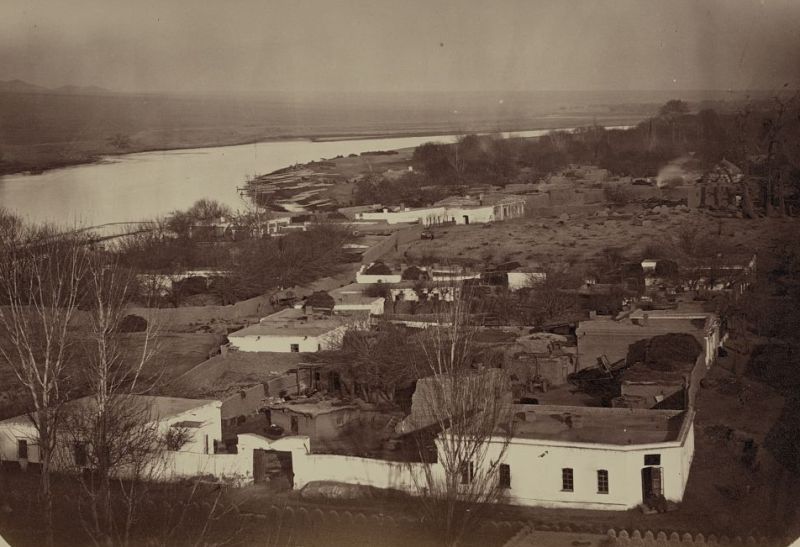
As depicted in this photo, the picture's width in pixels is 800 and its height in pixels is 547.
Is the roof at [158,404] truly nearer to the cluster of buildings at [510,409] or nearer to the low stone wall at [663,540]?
the cluster of buildings at [510,409]

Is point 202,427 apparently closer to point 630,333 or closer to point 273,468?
point 273,468

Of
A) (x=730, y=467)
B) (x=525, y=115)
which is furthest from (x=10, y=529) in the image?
(x=525, y=115)

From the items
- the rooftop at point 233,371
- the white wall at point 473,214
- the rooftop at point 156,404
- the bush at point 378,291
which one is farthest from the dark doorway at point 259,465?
the white wall at point 473,214

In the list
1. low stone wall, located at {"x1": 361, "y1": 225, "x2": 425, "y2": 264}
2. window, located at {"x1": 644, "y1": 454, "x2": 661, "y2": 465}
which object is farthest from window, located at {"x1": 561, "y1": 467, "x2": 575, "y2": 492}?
low stone wall, located at {"x1": 361, "y1": 225, "x2": 425, "y2": 264}

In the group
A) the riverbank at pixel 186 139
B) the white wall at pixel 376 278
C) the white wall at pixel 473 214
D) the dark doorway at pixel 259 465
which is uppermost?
the riverbank at pixel 186 139

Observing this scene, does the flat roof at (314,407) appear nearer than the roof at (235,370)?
Yes

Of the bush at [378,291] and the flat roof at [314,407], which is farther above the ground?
the bush at [378,291]
